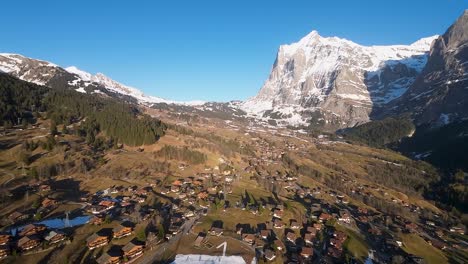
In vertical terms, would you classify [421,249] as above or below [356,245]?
below

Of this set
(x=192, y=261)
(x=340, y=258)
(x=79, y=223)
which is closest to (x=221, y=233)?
(x=192, y=261)

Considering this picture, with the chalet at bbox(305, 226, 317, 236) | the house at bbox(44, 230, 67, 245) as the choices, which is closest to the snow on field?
the house at bbox(44, 230, 67, 245)

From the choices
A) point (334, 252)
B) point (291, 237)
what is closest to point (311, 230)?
point (291, 237)

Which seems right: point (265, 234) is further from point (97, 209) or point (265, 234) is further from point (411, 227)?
point (411, 227)

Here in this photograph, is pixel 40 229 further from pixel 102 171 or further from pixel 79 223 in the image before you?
Answer: pixel 102 171

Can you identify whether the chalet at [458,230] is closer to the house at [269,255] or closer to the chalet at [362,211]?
the chalet at [362,211]
